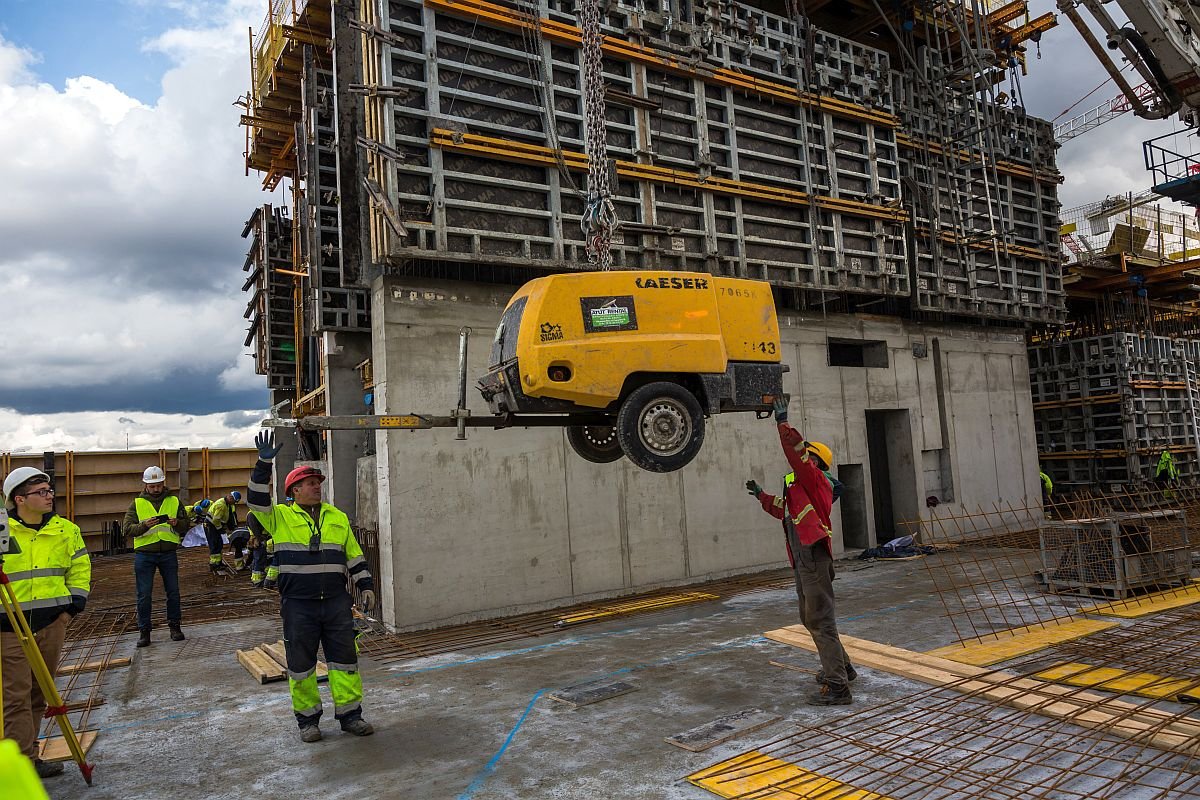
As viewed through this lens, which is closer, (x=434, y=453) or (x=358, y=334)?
(x=434, y=453)

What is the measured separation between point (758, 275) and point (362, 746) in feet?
31.9

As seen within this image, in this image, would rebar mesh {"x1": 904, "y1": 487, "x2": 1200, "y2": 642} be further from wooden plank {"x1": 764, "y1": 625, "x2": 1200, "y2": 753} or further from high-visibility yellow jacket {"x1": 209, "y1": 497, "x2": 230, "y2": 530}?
high-visibility yellow jacket {"x1": 209, "y1": 497, "x2": 230, "y2": 530}

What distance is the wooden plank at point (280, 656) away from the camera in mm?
7398

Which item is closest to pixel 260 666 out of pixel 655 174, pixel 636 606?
pixel 636 606

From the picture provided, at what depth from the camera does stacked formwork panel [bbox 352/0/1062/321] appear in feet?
32.9

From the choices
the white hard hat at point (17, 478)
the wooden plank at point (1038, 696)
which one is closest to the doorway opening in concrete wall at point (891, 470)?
the wooden plank at point (1038, 696)

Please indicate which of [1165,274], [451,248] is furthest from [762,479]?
[1165,274]

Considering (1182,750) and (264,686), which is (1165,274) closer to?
(1182,750)

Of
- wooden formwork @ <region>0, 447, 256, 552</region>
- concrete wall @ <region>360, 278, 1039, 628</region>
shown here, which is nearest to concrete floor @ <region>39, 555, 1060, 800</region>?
concrete wall @ <region>360, 278, 1039, 628</region>

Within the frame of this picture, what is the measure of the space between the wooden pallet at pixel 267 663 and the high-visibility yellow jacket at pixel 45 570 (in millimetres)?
2162

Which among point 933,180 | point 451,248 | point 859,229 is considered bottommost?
point 451,248

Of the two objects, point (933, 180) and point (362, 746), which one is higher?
point (933, 180)

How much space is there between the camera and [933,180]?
16.0 meters

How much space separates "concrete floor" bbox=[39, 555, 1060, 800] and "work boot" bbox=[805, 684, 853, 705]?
0.28 ft
